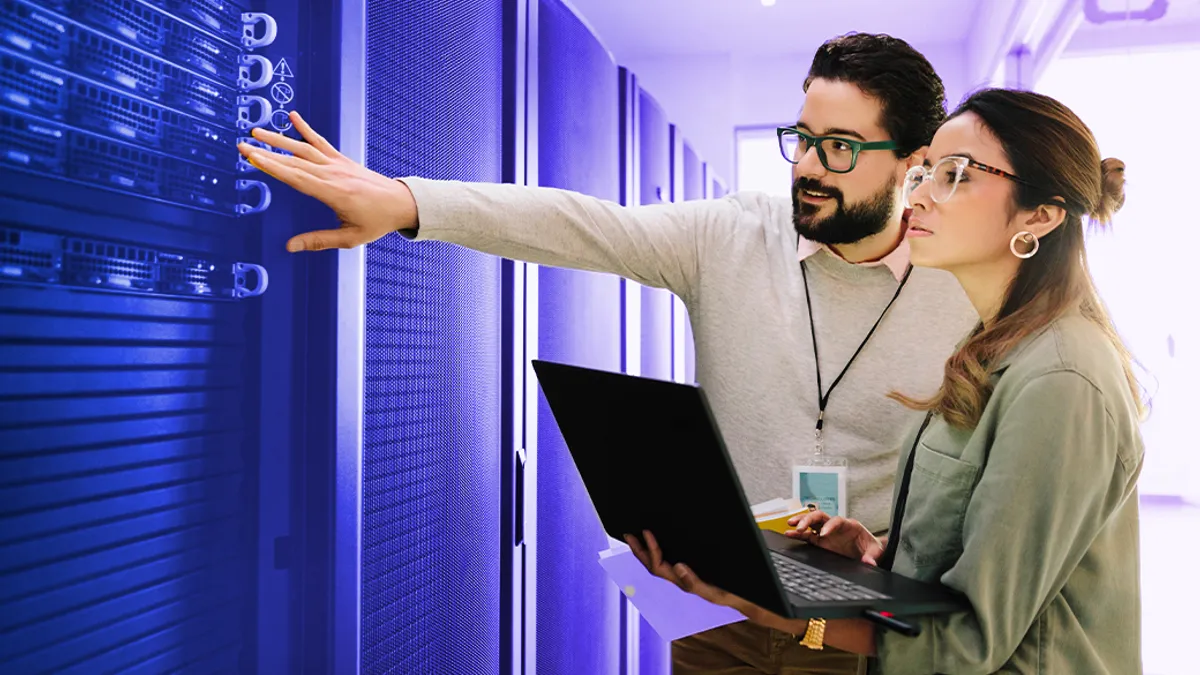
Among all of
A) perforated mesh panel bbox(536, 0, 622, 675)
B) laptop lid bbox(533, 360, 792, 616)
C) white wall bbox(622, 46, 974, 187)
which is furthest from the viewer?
white wall bbox(622, 46, 974, 187)

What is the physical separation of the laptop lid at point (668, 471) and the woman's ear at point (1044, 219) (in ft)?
1.68

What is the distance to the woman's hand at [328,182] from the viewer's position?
0.91 m

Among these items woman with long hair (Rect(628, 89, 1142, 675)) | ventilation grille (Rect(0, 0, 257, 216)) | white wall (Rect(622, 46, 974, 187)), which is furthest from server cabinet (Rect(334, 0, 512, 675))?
white wall (Rect(622, 46, 974, 187))

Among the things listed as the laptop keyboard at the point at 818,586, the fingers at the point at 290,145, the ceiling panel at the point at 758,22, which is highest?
the ceiling panel at the point at 758,22

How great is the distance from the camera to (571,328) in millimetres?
1984

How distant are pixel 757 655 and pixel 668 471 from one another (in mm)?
833

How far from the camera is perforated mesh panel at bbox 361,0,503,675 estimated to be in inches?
43.6

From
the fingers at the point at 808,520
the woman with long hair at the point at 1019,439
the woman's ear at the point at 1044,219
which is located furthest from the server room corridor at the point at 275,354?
the woman's ear at the point at 1044,219

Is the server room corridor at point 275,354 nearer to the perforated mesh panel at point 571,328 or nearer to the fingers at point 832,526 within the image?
the perforated mesh panel at point 571,328

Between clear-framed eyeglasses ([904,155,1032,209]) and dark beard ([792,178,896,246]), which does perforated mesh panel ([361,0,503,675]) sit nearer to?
dark beard ([792,178,896,246])

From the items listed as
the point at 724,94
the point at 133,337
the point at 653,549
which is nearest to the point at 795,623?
the point at 653,549

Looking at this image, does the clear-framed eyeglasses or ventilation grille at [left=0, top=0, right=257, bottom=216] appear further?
the clear-framed eyeglasses

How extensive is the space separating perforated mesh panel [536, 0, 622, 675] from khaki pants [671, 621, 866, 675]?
34 centimetres

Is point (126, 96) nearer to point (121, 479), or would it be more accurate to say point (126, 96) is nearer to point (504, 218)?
point (121, 479)
